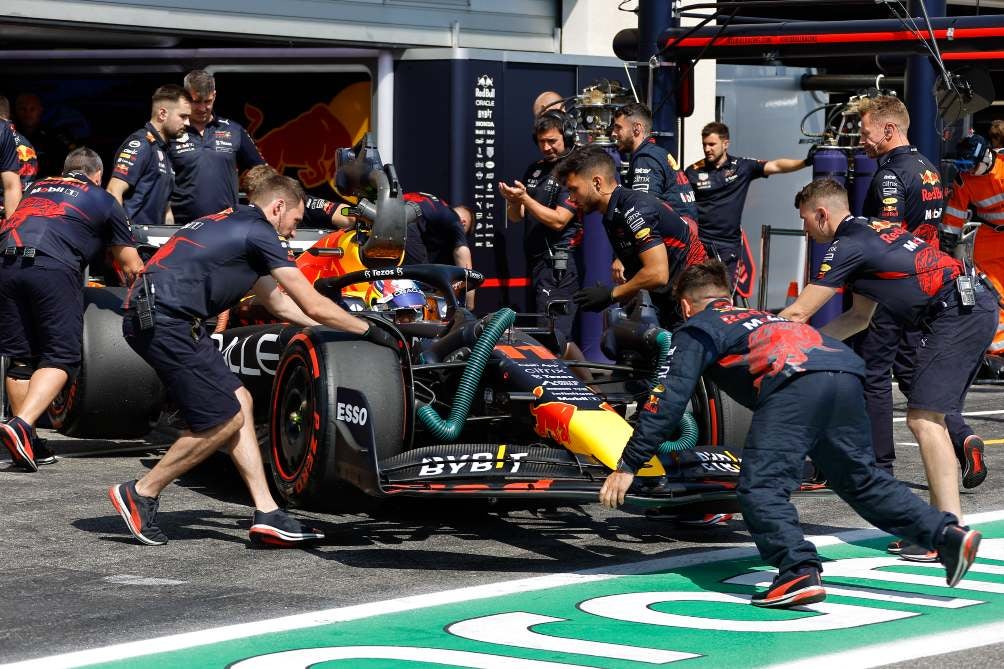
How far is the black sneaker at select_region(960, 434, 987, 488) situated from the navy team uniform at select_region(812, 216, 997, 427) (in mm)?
1193

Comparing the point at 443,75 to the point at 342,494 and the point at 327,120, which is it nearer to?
the point at 327,120

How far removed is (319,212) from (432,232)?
0.88m

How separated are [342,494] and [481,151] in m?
7.06

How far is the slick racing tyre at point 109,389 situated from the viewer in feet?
30.5

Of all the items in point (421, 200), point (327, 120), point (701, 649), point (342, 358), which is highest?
point (327, 120)

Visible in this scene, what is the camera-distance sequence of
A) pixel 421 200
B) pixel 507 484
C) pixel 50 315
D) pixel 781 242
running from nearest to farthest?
pixel 507 484 → pixel 50 315 → pixel 421 200 → pixel 781 242

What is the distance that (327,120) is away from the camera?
14.3 m

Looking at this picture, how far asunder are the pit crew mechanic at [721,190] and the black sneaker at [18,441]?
6.15 meters

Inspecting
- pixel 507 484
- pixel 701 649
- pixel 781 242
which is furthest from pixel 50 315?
pixel 781 242

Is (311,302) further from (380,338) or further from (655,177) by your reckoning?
(655,177)

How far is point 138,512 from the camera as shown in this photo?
7219mm

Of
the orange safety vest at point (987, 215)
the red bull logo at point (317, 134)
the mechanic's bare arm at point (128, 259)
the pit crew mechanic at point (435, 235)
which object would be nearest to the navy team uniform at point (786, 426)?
the mechanic's bare arm at point (128, 259)

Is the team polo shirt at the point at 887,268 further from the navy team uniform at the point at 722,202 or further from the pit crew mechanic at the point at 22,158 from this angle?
the navy team uniform at the point at 722,202

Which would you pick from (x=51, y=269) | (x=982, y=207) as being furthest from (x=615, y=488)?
(x=982, y=207)
